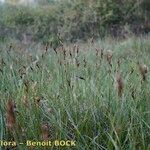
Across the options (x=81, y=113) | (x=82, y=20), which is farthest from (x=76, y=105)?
(x=82, y=20)

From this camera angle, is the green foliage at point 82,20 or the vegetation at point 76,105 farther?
the green foliage at point 82,20

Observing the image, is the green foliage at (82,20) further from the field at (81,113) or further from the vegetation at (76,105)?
the field at (81,113)

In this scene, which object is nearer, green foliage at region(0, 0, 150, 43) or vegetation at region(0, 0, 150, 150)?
vegetation at region(0, 0, 150, 150)

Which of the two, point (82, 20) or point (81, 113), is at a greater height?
point (81, 113)

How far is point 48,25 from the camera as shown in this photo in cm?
1446

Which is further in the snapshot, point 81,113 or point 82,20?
point 82,20

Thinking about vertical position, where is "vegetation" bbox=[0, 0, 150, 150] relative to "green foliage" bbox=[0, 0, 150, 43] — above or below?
above

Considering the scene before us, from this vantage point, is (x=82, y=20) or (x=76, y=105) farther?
(x=82, y=20)

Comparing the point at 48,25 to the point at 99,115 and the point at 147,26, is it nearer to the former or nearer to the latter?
the point at 147,26

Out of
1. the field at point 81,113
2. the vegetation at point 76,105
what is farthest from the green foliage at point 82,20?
the field at point 81,113

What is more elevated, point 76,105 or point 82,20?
point 76,105

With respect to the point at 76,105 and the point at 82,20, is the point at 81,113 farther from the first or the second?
the point at 82,20

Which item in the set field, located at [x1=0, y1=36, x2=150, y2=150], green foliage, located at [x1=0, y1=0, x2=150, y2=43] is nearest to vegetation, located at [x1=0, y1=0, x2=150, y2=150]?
field, located at [x1=0, y1=36, x2=150, y2=150]

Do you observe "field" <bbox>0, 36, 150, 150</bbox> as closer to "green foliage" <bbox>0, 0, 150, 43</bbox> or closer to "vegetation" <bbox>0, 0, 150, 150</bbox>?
"vegetation" <bbox>0, 0, 150, 150</bbox>
